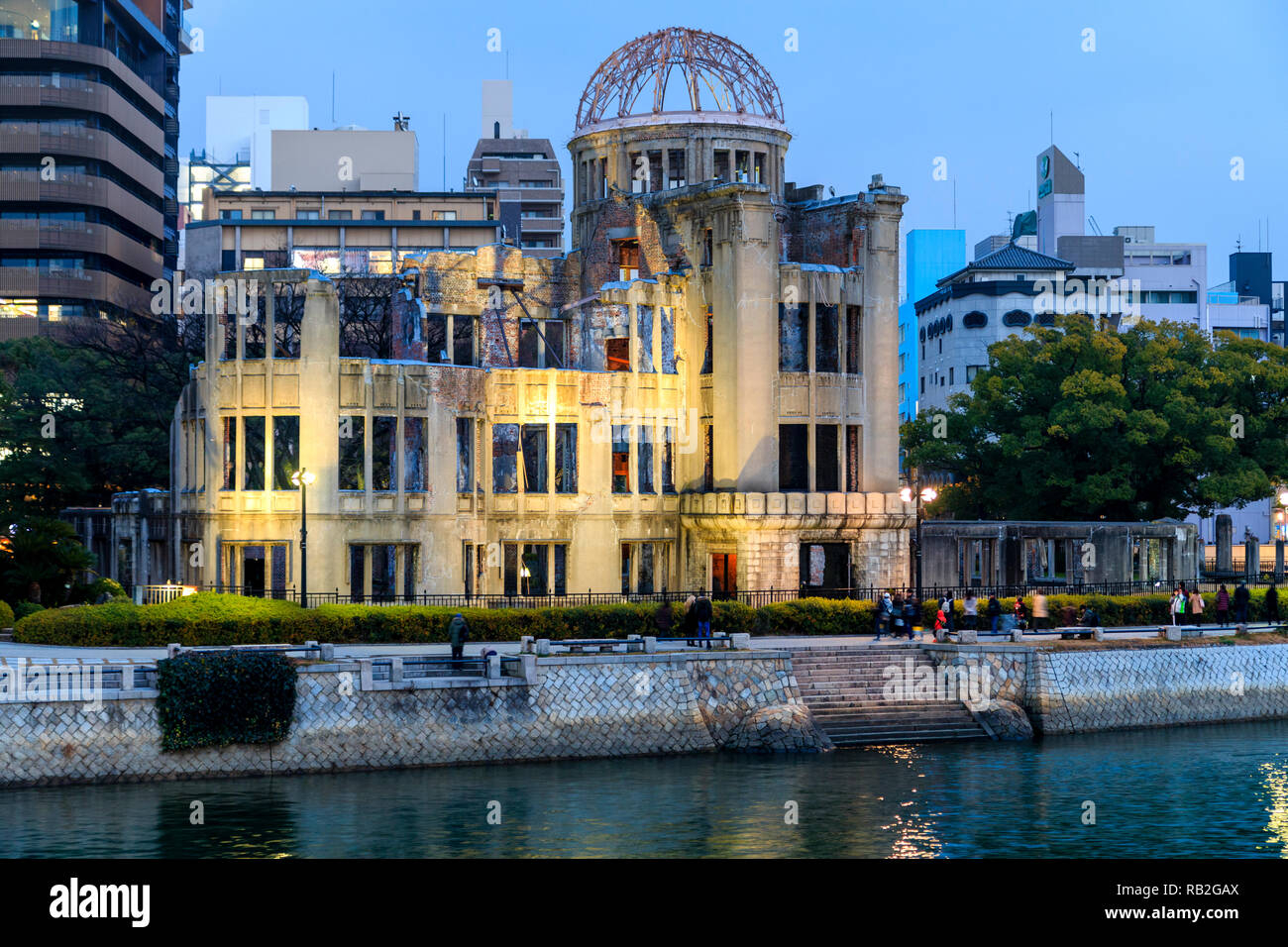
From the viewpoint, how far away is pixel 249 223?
114 m

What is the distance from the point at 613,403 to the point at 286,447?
38.5ft

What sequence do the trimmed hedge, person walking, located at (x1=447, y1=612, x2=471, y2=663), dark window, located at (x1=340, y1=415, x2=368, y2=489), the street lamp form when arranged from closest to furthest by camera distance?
1. person walking, located at (x1=447, y1=612, x2=471, y2=663)
2. the trimmed hedge
3. the street lamp
4. dark window, located at (x1=340, y1=415, x2=368, y2=489)

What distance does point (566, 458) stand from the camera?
189ft

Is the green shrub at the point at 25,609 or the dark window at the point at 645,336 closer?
the green shrub at the point at 25,609

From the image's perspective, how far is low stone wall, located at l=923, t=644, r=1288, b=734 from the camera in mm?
45656

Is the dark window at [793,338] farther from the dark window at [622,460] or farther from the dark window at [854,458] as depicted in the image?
the dark window at [622,460]

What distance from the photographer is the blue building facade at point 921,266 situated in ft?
584

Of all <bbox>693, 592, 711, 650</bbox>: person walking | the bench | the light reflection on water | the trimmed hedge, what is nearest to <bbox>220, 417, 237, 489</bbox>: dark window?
the trimmed hedge

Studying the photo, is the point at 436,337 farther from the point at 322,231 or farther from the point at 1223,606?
the point at 322,231

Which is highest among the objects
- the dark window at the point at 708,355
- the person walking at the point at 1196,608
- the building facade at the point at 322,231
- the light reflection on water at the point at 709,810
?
the building facade at the point at 322,231

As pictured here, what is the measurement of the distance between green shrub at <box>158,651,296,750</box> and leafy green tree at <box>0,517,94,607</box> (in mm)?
13260

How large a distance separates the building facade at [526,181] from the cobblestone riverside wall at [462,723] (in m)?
110

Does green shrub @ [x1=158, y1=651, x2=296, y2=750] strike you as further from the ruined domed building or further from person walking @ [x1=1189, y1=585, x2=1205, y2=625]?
person walking @ [x1=1189, y1=585, x2=1205, y2=625]

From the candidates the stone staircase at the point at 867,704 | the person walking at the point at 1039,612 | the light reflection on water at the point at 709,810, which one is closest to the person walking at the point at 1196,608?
the person walking at the point at 1039,612
